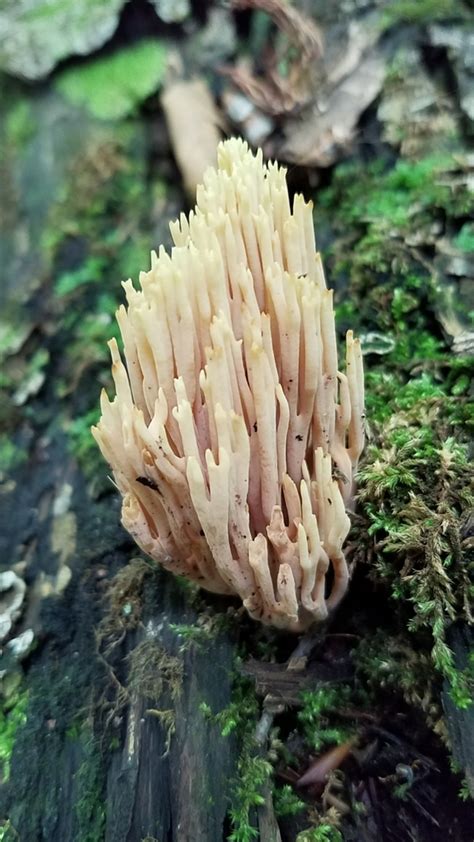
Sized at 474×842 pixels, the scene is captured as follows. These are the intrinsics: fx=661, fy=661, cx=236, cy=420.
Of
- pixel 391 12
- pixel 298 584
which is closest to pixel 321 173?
pixel 391 12

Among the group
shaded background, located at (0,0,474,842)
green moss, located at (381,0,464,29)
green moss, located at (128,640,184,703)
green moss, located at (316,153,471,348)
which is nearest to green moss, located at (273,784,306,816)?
shaded background, located at (0,0,474,842)

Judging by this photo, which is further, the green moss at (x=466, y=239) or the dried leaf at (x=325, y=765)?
the green moss at (x=466, y=239)

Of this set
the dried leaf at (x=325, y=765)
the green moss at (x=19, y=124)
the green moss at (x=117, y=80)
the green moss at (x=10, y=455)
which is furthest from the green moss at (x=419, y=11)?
the dried leaf at (x=325, y=765)

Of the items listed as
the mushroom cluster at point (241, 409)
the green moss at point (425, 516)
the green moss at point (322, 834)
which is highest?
the mushroom cluster at point (241, 409)

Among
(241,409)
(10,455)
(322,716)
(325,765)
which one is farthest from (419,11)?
(325,765)

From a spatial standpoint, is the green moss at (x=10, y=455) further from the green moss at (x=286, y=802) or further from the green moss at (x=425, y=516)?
the green moss at (x=286, y=802)

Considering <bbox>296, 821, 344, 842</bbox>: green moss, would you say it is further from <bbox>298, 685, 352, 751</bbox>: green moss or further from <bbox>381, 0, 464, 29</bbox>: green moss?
<bbox>381, 0, 464, 29</bbox>: green moss

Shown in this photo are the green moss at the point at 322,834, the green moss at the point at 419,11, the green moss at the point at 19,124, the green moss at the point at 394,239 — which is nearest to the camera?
the green moss at the point at 322,834
